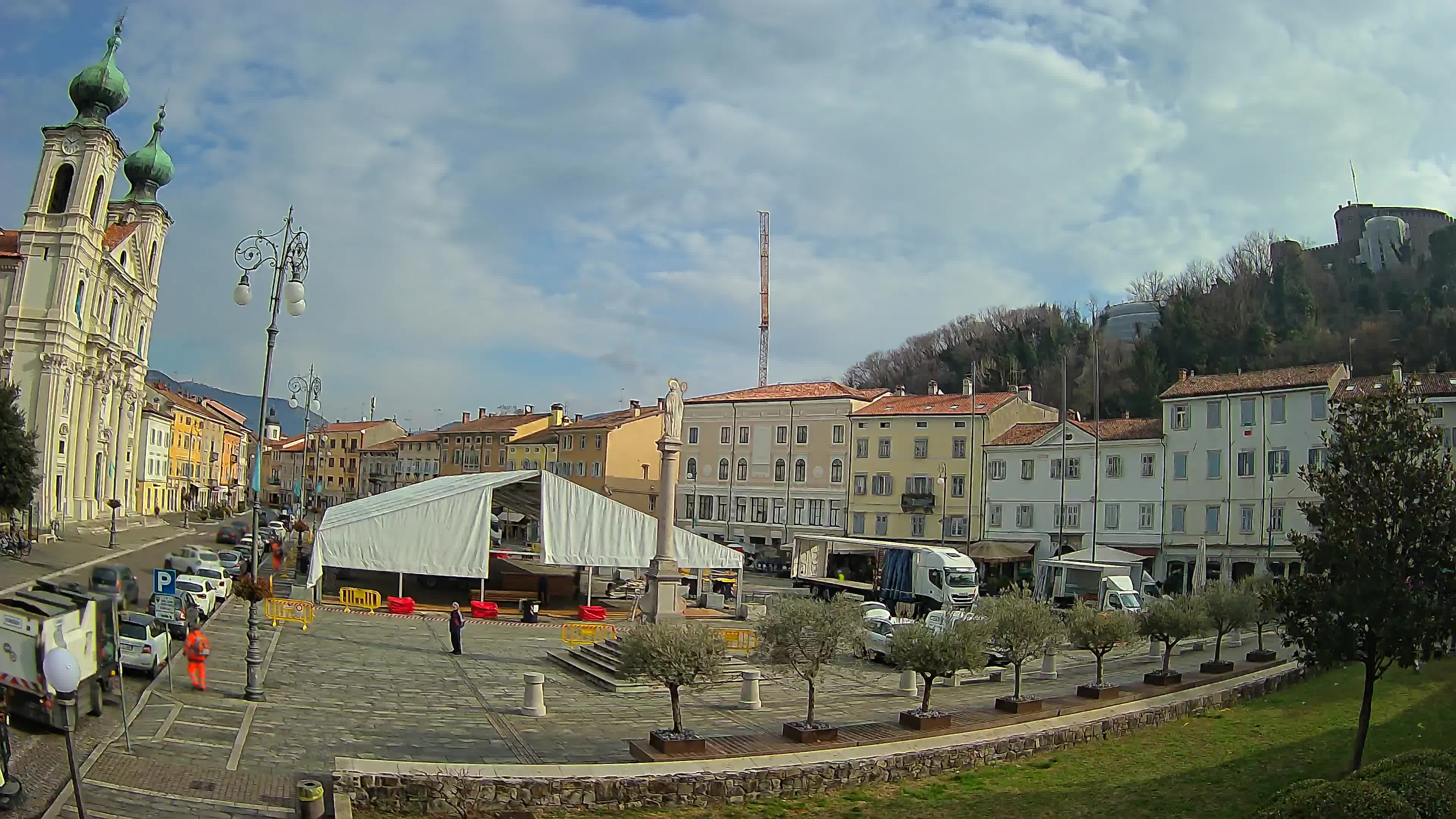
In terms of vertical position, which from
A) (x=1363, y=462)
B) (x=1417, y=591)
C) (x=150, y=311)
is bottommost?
(x=1417, y=591)

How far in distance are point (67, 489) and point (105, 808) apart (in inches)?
2293

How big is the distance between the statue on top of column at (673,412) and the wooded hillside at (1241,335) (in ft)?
170

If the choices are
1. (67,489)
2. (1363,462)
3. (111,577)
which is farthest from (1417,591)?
(67,489)

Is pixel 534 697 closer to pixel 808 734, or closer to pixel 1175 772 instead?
pixel 808 734

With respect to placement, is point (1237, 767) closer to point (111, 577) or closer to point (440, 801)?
point (440, 801)

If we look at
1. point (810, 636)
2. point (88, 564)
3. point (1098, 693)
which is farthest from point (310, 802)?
point (88, 564)

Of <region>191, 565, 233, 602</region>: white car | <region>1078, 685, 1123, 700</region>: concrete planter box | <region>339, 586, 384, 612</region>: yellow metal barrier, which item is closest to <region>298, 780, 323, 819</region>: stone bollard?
<region>1078, 685, 1123, 700</region>: concrete planter box

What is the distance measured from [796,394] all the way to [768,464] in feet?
16.4

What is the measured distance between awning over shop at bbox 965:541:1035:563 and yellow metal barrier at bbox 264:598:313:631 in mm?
33558

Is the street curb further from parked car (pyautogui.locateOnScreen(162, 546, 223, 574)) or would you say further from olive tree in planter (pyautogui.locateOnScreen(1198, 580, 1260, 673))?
olive tree in planter (pyautogui.locateOnScreen(1198, 580, 1260, 673))

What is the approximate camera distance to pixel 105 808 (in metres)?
12.1

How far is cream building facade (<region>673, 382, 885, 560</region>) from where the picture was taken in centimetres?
6278

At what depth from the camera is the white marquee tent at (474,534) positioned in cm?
3488

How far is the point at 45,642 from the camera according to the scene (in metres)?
14.8
